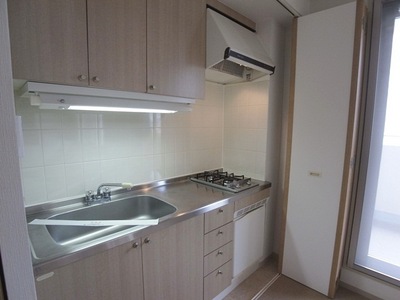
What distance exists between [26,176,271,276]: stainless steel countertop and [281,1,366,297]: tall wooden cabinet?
382 millimetres

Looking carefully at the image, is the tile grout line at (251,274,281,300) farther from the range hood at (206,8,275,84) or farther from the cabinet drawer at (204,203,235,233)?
the range hood at (206,8,275,84)

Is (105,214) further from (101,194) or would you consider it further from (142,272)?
(142,272)

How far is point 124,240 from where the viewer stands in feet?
3.35

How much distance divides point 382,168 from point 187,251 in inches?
64.8

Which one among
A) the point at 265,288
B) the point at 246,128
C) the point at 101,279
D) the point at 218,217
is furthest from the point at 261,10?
the point at 265,288

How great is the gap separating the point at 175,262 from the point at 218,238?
38 centimetres

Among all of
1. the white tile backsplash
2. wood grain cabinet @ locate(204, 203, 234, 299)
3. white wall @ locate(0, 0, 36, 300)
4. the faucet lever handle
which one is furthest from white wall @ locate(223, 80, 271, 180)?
white wall @ locate(0, 0, 36, 300)

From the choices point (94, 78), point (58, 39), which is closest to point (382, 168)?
point (94, 78)

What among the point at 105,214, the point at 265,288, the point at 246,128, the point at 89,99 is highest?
the point at 89,99

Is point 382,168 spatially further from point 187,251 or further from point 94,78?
point 94,78

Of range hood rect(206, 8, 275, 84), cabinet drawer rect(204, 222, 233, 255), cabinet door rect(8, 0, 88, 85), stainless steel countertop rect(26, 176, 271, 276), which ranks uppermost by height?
range hood rect(206, 8, 275, 84)

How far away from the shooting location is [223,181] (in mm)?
1871

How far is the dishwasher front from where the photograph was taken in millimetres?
1720

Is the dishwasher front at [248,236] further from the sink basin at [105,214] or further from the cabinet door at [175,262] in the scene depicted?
the sink basin at [105,214]
